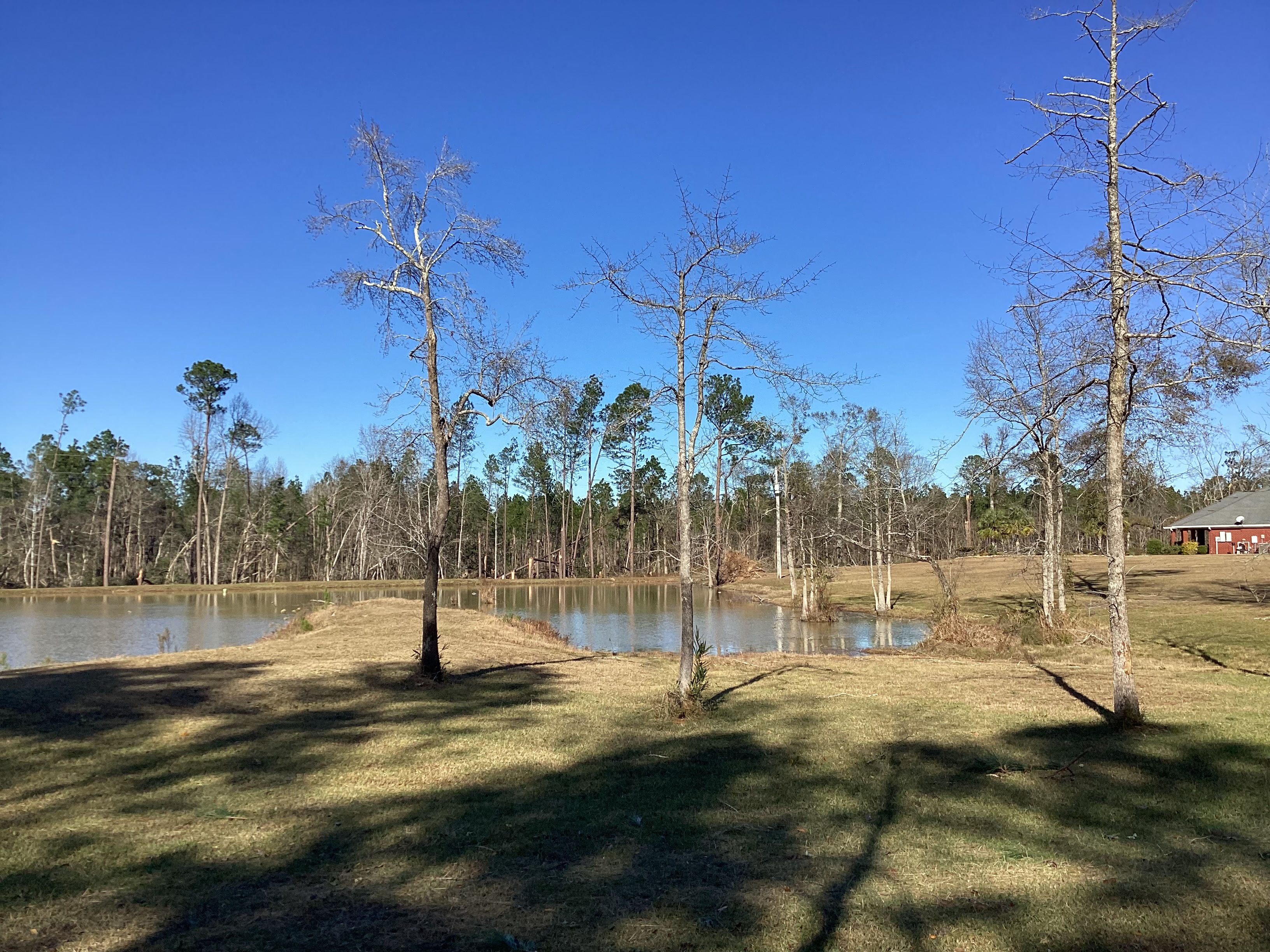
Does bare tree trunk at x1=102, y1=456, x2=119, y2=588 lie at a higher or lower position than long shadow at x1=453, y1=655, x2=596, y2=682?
higher

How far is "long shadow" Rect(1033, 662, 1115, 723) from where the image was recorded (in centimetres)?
1030

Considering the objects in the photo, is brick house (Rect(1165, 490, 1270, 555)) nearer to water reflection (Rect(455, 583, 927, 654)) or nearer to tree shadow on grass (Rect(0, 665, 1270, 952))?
water reflection (Rect(455, 583, 927, 654))

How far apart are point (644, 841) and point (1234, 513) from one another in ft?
213

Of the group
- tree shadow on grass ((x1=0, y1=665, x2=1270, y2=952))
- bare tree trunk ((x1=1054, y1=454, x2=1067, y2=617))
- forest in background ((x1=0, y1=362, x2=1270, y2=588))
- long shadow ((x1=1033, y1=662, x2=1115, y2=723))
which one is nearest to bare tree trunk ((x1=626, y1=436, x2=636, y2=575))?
forest in background ((x1=0, y1=362, x2=1270, y2=588))

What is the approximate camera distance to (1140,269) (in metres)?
8.81

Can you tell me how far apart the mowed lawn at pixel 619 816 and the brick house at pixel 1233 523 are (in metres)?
51.6

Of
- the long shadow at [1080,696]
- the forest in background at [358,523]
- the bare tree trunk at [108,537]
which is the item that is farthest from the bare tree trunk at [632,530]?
the long shadow at [1080,696]

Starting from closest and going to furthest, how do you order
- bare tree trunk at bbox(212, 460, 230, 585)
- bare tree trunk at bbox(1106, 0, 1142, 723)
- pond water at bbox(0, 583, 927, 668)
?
1. bare tree trunk at bbox(1106, 0, 1142, 723)
2. pond water at bbox(0, 583, 927, 668)
3. bare tree trunk at bbox(212, 460, 230, 585)

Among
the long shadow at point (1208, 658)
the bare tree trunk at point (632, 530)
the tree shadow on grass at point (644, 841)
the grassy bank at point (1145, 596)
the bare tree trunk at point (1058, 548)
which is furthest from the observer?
the bare tree trunk at point (632, 530)

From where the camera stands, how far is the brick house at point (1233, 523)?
55156mm

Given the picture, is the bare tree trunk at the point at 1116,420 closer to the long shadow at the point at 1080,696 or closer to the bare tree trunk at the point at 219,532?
the long shadow at the point at 1080,696

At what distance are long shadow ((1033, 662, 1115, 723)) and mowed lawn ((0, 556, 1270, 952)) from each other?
92 millimetres

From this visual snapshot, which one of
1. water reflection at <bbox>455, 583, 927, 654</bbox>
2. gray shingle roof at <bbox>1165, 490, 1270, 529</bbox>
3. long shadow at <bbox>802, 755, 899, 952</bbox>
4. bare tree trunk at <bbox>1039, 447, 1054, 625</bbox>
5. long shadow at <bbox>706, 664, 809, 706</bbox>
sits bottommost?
water reflection at <bbox>455, 583, 927, 654</bbox>

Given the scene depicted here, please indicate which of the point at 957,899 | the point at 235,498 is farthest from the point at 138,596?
the point at 957,899
